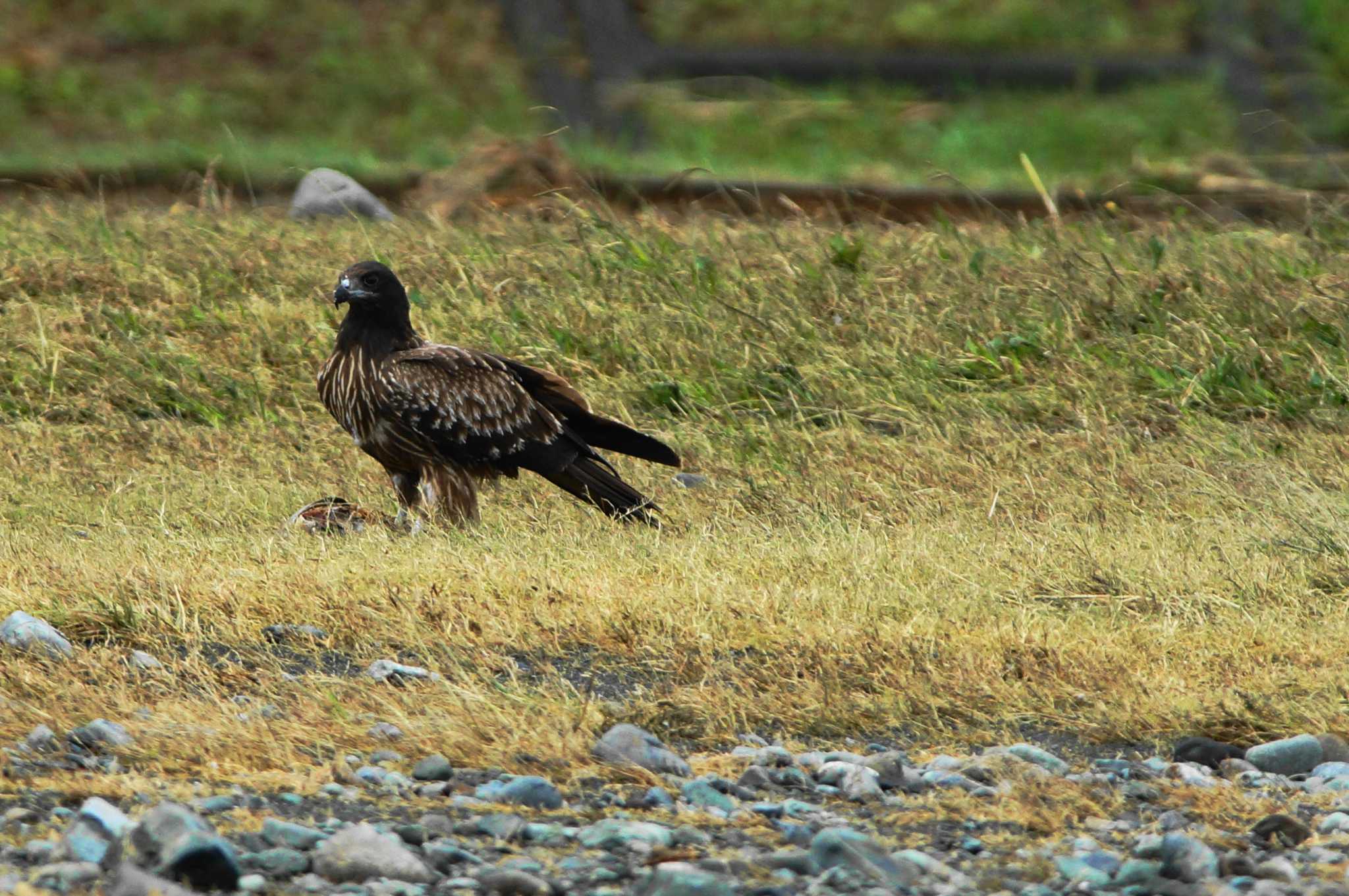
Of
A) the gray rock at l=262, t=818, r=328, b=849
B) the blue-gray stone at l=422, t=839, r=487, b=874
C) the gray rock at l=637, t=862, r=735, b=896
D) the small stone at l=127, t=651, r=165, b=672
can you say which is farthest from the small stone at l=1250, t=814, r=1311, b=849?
the small stone at l=127, t=651, r=165, b=672

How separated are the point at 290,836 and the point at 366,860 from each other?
0.77 ft

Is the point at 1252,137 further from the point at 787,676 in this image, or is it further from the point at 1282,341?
the point at 787,676

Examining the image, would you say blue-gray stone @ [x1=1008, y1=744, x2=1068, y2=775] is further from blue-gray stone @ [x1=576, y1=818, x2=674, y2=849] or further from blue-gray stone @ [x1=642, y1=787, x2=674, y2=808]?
blue-gray stone @ [x1=576, y1=818, x2=674, y2=849]

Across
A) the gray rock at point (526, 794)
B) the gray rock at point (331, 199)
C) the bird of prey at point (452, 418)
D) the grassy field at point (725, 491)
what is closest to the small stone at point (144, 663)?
the grassy field at point (725, 491)

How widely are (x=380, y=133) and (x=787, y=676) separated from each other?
37.8ft

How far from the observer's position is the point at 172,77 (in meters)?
16.0

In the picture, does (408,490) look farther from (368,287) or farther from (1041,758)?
(1041,758)

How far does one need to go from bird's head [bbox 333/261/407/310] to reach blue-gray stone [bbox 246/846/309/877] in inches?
143

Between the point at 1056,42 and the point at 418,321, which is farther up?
the point at 1056,42

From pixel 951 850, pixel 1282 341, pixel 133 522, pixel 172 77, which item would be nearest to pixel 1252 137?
pixel 1282 341

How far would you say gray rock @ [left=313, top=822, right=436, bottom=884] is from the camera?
3277mm

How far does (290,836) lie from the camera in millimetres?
3447

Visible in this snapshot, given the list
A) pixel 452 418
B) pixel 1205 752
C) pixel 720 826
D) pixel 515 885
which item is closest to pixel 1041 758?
pixel 1205 752

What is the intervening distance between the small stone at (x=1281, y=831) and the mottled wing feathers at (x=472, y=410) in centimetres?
356
